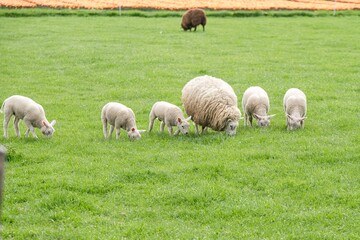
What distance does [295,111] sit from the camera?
44.0 feet

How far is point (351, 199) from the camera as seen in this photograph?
9.05m

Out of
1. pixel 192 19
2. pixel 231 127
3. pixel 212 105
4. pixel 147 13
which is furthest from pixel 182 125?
pixel 147 13

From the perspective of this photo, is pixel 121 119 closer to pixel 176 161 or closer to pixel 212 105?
pixel 212 105

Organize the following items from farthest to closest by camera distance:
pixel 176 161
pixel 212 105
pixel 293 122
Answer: pixel 293 122 → pixel 212 105 → pixel 176 161

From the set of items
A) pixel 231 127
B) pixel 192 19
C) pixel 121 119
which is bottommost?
pixel 231 127

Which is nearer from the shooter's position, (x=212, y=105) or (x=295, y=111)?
(x=212, y=105)

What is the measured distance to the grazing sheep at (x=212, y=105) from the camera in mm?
12750

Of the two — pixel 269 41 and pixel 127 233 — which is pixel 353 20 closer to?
pixel 269 41

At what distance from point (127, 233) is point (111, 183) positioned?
6.10 feet

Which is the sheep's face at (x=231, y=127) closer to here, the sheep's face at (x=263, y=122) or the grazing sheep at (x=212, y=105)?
the grazing sheep at (x=212, y=105)

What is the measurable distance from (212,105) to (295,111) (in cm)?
181

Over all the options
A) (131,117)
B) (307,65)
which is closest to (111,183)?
(131,117)

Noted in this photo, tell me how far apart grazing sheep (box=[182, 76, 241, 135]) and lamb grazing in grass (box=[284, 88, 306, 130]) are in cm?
115

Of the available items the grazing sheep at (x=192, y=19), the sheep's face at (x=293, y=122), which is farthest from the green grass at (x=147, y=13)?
the sheep's face at (x=293, y=122)
